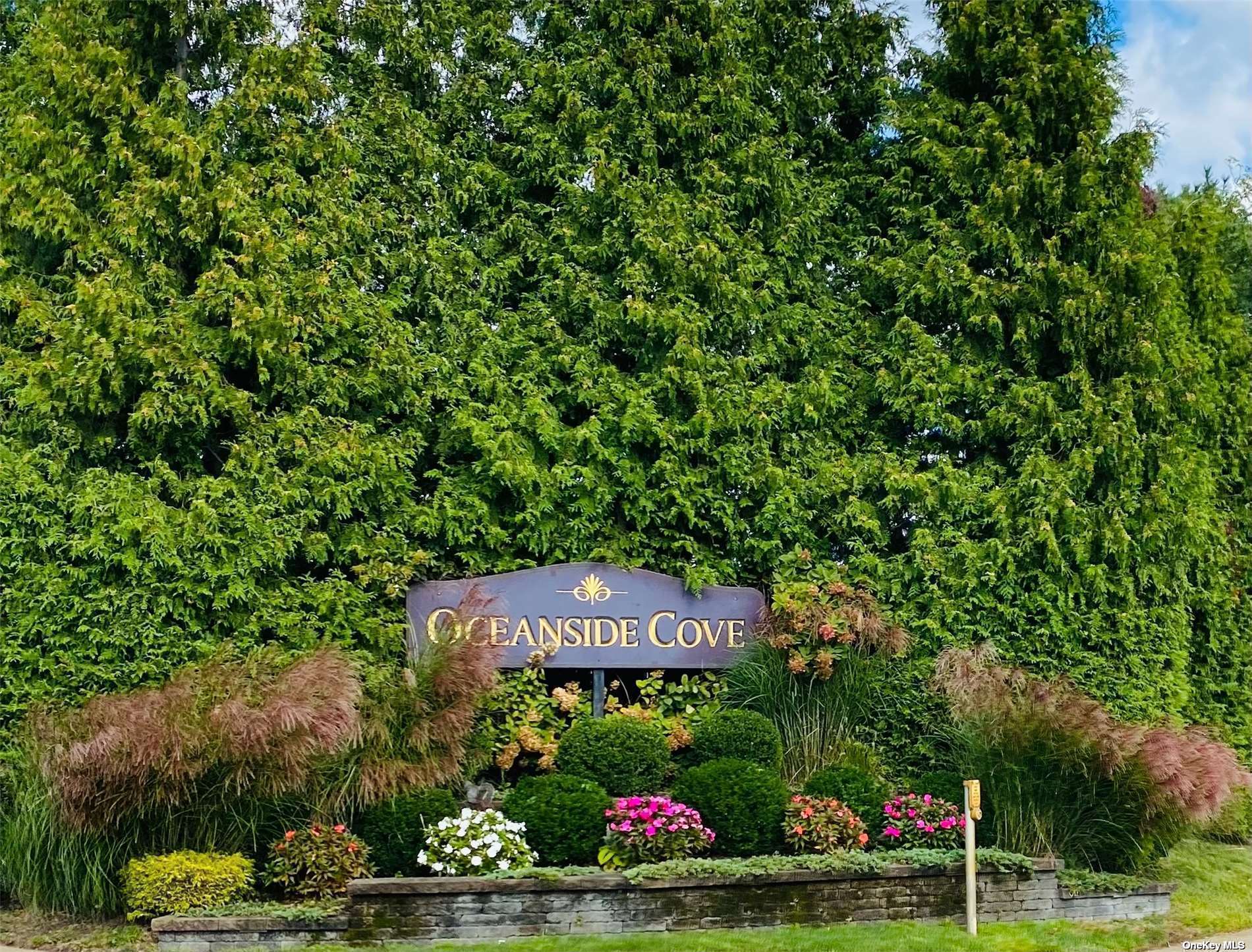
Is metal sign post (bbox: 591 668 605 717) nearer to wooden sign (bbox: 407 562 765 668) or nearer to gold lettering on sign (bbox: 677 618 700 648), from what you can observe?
wooden sign (bbox: 407 562 765 668)

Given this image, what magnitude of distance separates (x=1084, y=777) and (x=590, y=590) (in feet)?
14.0

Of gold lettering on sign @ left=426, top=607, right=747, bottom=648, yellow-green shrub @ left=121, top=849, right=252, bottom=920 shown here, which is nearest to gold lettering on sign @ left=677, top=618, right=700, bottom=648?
gold lettering on sign @ left=426, top=607, right=747, bottom=648

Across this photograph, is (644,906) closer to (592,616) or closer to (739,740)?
(739,740)

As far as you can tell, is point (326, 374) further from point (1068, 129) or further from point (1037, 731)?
point (1068, 129)

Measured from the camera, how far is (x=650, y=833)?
802 centimetres

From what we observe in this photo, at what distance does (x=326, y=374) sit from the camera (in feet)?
33.7

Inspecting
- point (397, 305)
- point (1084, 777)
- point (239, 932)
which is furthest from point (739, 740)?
point (397, 305)

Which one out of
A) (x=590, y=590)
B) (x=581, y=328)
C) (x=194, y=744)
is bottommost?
(x=194, y=744)

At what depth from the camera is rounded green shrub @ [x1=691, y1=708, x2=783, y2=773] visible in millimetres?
9461

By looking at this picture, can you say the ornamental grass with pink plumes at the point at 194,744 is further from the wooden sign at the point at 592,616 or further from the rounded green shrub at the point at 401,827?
the wooden sign at the point at 592,616

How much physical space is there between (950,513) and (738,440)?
213 centimetres

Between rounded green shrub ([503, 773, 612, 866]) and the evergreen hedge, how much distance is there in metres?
2.37

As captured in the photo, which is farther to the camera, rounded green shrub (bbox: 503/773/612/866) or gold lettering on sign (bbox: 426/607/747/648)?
gold lettering on sign (bbox: 426/607/747/648)

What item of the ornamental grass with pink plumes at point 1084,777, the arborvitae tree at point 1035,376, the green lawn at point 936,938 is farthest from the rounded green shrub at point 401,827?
the arborvitae tree at point 1035,376
